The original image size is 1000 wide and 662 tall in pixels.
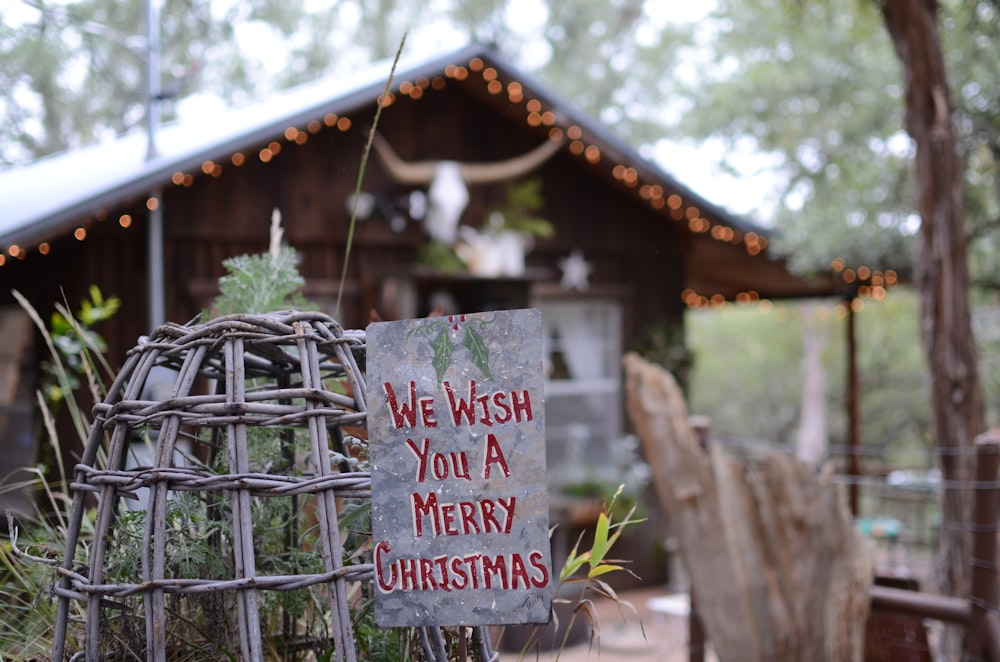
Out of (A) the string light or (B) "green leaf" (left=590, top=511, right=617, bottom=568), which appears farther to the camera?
(A) the string light

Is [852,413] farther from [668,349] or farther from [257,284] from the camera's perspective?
[257,284]

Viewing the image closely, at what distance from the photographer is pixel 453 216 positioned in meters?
6.45

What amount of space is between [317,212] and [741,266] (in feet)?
13.4

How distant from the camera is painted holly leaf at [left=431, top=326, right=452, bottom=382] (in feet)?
3.70

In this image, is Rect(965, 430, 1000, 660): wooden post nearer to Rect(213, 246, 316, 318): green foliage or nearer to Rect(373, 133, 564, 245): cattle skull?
Rect(213, 246, 316, 318): green foliage

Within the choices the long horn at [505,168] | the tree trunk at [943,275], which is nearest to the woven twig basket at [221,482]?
the tree trunk at [943,275]

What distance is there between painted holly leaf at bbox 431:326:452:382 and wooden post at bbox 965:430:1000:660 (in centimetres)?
271

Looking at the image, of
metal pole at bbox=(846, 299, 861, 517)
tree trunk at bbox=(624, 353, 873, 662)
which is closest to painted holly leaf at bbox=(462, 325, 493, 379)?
tree trunk at bbox=(624, 353, 873, 662)

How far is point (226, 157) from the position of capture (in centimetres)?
532

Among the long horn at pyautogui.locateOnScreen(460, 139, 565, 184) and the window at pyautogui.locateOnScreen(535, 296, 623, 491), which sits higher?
the long horn at pyautogui.locateOnScreen(460, 139, 565, 184)

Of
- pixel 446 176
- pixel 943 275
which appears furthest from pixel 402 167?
pixel 943 275

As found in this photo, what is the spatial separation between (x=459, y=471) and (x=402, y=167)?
5.29m

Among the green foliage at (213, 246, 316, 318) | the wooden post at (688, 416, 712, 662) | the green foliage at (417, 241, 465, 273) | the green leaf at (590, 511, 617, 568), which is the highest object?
the green foliage at (417, 241, 465, 273)

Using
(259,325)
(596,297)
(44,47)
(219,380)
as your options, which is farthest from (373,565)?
(44,47)
